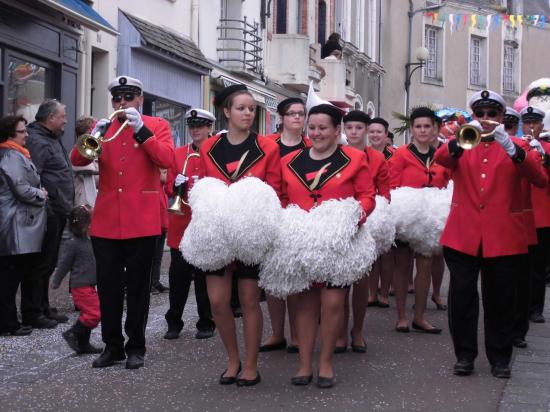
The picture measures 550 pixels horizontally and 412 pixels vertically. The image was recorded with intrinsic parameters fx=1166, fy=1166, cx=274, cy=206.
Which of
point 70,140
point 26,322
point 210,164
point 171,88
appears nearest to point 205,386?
point 210,164

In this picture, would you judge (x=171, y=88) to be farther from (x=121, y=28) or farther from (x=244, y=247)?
(x=244, y=247)

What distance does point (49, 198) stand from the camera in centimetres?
1021

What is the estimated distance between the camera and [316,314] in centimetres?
739

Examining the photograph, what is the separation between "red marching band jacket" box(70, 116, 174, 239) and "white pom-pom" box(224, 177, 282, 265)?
37.7 inches

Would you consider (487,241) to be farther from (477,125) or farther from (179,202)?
(179,202)

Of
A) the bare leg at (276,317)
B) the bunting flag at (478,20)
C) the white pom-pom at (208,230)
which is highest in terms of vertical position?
the bunting flag at (478,20)

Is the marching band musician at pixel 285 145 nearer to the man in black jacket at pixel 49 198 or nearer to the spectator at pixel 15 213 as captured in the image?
the man in black jacket at pixel 49 198

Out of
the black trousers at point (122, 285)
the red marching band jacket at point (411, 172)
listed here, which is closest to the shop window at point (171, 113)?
the red marching band jacket at point (411, 172)

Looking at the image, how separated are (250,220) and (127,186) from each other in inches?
51.6

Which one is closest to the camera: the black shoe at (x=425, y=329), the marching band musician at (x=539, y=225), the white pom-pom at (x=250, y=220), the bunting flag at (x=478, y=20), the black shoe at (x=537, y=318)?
the white pom-pom at (x=250, y=220)

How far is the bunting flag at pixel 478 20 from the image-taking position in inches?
1763

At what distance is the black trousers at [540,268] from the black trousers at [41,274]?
4.18 metres

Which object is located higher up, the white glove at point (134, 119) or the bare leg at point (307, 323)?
the white glove at point (134, 119)

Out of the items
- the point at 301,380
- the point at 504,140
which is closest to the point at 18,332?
the point at 301,380
